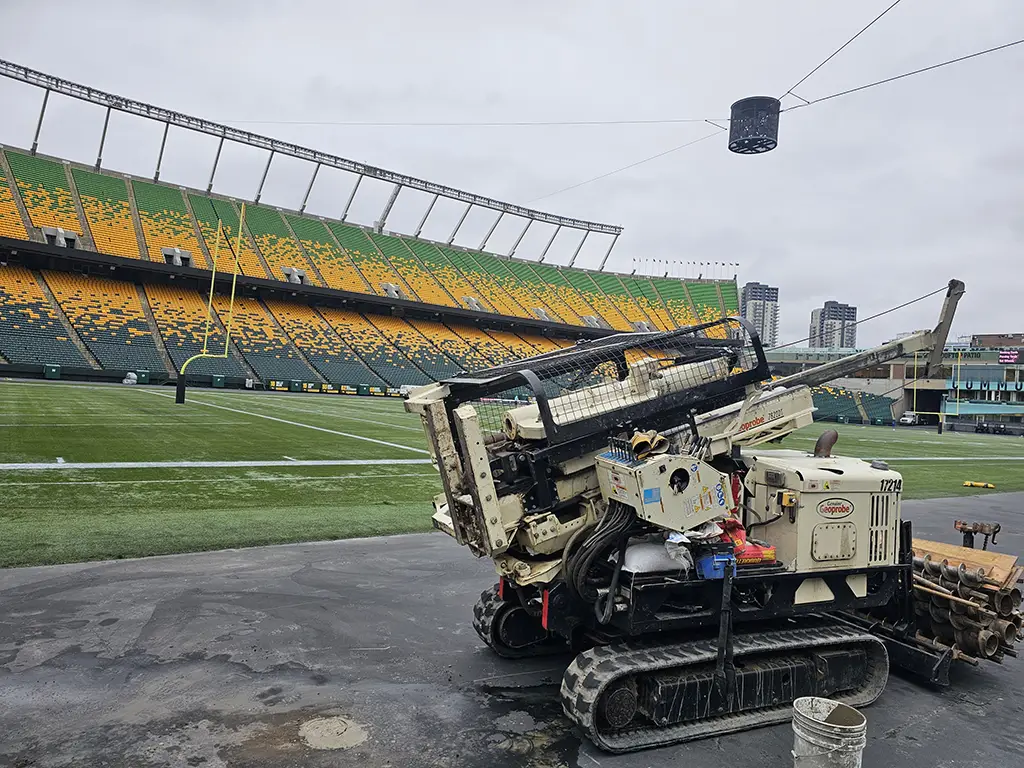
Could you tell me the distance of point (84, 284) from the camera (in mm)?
47906

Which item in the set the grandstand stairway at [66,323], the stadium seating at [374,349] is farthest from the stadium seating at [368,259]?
the grandstand stairway at [66,323]

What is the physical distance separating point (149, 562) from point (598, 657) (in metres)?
6.20

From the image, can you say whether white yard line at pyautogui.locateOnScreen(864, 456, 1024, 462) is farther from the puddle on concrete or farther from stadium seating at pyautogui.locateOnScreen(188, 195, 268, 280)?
stadium seating at pyautogui.locateOnScreen(188, 195, 268, 280)

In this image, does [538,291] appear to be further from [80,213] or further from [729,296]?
[80,213]

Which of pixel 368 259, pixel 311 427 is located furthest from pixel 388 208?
pixel 311 427

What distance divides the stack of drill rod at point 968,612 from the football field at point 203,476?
7.33 m

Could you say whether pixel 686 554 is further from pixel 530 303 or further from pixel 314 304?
pixel 530 303

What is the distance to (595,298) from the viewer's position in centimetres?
7731

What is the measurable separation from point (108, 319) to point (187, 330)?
4.67 metres

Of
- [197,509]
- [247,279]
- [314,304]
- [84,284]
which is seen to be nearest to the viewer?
[197,509]

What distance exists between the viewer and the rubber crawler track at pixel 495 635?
634 centimetres

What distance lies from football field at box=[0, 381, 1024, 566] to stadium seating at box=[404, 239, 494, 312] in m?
37.6

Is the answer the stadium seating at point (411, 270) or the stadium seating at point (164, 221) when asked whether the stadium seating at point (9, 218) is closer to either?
the stadium seating at point (164, 221)

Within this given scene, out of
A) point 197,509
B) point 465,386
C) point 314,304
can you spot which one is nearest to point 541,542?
point 465,386
